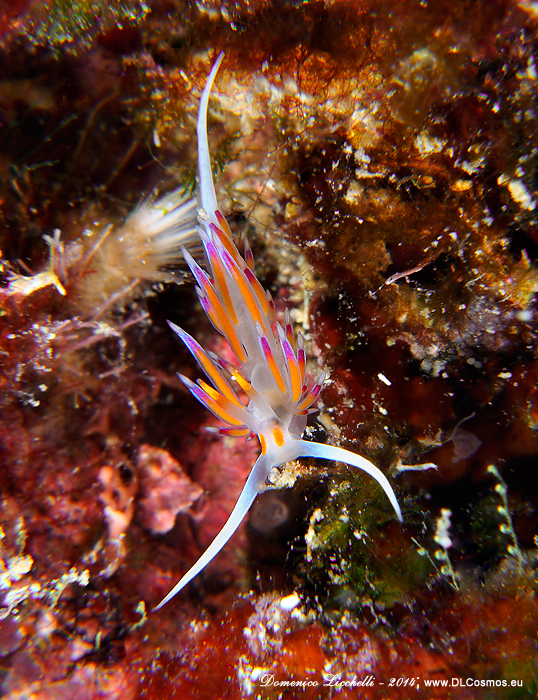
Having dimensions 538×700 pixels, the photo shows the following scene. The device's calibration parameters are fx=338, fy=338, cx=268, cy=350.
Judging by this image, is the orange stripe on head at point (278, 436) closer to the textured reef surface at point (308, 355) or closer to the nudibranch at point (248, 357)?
the nudibranch at point (248, 357)

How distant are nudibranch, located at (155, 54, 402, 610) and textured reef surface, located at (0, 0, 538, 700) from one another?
15.6 inches

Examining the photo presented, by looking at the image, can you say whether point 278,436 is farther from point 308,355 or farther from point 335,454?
point 308,355

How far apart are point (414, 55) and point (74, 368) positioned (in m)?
2.61

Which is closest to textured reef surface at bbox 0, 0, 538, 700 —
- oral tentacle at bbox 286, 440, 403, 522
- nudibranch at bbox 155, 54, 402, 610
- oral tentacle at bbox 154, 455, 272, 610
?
nudibranch at bbox 155, 54, 402, 610

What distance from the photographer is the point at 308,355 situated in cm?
243

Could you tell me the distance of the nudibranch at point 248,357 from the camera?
6.12 feet

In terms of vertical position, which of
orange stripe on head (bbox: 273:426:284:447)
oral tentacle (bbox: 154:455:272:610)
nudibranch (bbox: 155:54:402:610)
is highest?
nudibranch (bbox: 155:54:402:610)

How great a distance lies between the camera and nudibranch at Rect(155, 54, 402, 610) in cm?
186

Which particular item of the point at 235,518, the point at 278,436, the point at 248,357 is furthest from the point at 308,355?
the point at 235,518

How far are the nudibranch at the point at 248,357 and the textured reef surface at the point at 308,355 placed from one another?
1.30 feet

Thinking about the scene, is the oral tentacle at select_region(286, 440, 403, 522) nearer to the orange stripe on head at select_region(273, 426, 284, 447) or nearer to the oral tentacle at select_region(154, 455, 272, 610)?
the orange stripe on head at select_region(273, 426, 284, 447)

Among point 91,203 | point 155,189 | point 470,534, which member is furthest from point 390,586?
point 91,203

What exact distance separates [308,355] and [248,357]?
0.60m

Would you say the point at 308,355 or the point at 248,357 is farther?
the point at 308,355
